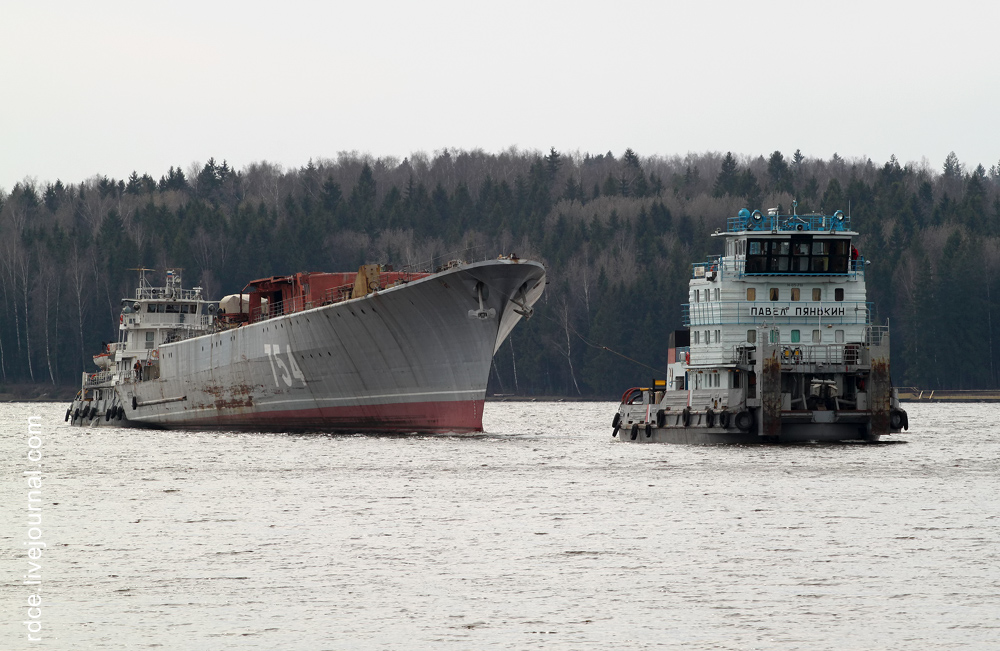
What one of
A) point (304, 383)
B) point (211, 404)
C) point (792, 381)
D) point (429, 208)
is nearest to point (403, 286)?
point (304, 383)

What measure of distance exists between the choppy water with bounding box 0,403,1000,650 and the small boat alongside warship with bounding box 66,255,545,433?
27.2 feet

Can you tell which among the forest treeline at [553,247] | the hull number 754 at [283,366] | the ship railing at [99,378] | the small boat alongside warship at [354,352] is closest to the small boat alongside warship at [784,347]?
the small boat alongside warship at [354,352]

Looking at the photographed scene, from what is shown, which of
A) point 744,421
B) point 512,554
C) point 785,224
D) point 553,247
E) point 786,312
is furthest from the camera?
point 553,247

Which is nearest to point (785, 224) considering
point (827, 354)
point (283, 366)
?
point (827, 354)

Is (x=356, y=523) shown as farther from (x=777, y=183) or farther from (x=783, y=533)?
(x=777, y=183)

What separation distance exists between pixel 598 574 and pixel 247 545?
285 inches

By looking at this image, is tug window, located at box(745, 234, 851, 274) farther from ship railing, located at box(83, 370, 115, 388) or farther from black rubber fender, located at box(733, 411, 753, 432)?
ship railing, located at box(83, 370, 115, 388)

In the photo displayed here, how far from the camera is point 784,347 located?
4988cm

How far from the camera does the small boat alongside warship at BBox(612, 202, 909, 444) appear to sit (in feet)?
161

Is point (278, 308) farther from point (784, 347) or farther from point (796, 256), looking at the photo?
point (784, 347)

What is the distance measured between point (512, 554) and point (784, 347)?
87.8 feet

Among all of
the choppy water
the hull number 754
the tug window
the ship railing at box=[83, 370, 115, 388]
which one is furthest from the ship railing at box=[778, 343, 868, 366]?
the ship railing at box=[83, 370, 115, 388]

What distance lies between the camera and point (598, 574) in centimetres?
2328

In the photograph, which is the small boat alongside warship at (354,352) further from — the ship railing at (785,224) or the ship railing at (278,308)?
the ship railing at (785,224)
